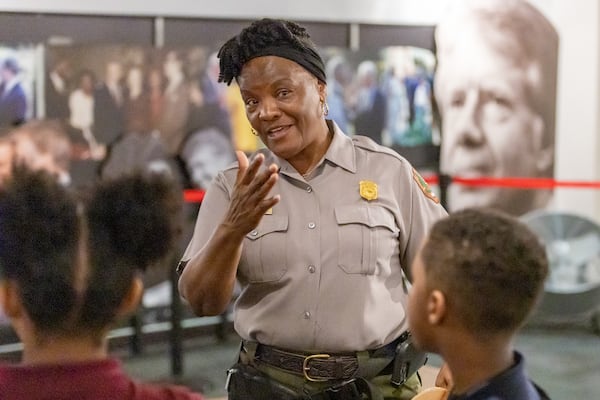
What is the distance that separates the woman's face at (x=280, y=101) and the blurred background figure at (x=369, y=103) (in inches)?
150

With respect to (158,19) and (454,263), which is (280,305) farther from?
(158,19)

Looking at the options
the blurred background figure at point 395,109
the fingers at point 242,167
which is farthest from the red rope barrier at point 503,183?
the fingers at point 242,167

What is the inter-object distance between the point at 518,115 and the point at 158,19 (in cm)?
269

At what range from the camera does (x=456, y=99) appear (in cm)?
621

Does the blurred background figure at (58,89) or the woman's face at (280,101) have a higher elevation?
the blurred background figure at (58,89)

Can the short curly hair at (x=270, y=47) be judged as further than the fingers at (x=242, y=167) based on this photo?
Yes

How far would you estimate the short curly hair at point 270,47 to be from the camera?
2010 millimetres

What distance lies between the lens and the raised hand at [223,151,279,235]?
5.73 feet

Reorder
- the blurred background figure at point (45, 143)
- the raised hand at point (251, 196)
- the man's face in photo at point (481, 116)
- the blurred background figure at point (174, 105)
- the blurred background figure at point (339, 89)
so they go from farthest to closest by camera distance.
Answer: the man's face in photo at point (481, 116), the blurred background figure at point (339, 89), the blurred background figure at point (174, 105), the blurred background figure at point (45, 143), the raised hand at point (251, 196)

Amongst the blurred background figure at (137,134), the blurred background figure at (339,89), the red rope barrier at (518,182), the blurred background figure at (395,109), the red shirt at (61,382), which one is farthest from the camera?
the blurred background figure at (395,109)

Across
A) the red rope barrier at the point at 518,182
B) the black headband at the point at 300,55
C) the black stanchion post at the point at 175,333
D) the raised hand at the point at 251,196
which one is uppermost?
the black headband at the point at 300,55

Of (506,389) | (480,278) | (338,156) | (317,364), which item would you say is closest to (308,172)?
(338,156)

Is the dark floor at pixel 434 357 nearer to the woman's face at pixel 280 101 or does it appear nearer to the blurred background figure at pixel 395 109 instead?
the blurred background figure at pixel 395 109

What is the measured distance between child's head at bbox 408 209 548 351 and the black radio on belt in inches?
18.0
